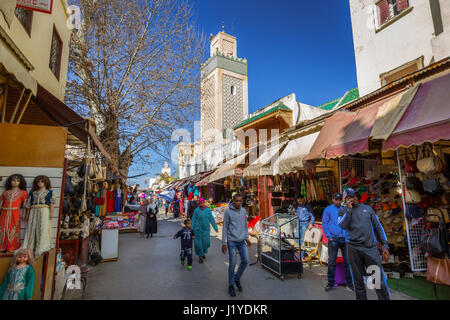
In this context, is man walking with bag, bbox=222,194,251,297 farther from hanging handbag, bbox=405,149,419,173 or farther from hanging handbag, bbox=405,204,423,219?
hanging handbag, bbox=405,149,419,173

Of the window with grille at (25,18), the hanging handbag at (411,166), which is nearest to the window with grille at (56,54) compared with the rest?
the window with grille at (25,18)

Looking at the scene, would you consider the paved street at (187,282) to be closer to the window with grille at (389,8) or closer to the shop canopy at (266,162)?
Answer: the shop canopy at (266,162)

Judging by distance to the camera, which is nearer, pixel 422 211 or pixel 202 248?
pixel 422 211

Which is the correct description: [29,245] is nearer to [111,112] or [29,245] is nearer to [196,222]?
[196,222]

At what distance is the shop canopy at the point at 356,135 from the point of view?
506cm

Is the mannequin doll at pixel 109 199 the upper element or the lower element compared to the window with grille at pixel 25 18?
lower

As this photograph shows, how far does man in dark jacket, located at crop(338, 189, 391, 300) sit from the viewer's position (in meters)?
3.43

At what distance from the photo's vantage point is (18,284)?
285 cm

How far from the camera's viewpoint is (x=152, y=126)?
12.4 meters

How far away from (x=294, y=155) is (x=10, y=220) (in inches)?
268

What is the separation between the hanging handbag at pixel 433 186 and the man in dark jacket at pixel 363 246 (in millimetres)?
1806

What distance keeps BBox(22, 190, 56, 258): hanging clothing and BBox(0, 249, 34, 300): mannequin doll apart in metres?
0.30
